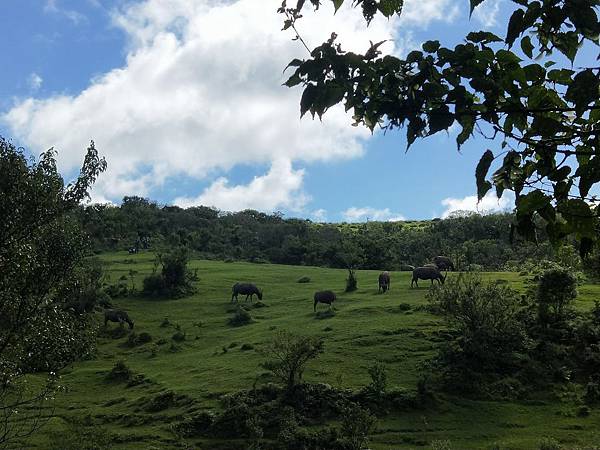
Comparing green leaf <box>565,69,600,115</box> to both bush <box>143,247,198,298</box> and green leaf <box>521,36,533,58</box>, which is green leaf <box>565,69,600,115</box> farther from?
bush <box>143,247,198,298</box>

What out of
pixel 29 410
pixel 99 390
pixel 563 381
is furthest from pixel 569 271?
pixel 29 410

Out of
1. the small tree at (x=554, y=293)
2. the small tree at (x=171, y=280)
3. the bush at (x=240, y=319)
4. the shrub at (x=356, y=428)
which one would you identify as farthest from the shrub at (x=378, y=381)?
the small tree at (x=171, y=280)

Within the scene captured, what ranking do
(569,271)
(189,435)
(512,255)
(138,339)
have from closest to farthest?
(189,435) → (569,271) → (138,339) → (512,255)

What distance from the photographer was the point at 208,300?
4922cm

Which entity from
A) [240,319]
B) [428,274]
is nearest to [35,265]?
[240,319]

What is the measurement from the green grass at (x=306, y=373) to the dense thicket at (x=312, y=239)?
66.0 feet

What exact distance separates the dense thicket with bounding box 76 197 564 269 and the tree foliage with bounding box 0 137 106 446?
43841 mm

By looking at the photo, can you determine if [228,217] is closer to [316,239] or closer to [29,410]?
[316,239]

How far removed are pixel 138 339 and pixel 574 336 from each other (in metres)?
28.3

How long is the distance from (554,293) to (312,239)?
55.9 metres

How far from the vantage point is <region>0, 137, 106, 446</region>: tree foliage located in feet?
54.1

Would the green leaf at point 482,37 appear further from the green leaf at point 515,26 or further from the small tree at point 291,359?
the small tree at point 291,359

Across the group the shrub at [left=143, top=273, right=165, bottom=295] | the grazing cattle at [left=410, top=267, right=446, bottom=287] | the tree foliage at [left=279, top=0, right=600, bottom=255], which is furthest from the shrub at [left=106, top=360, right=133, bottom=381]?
the tree foliage at [left=279, top=0, right=600, bottom=255]

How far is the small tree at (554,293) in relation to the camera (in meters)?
30.8
